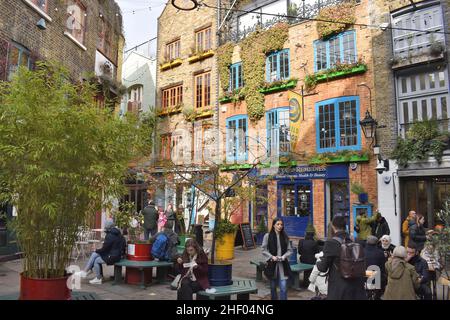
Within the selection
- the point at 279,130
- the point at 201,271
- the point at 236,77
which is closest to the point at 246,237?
the point at 279,130

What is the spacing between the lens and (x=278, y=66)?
17.1m

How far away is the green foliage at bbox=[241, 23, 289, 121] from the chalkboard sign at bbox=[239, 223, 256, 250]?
585 cm

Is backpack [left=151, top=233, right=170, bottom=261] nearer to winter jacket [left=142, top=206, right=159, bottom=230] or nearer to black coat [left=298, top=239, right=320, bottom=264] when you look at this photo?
black coat [left=298, top=239, right=320, bottom=264]

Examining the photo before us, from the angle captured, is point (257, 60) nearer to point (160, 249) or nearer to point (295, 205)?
point (295, 205)

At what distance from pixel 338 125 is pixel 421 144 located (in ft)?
10.7

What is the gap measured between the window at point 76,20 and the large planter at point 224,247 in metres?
9.12

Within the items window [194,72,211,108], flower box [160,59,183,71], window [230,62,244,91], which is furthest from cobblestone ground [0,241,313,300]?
flower box [160,59,183,71]

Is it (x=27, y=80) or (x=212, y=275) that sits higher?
(x=27, y=80)

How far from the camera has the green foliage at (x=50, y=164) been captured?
4.79 metres

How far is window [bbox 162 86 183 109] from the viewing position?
21.6 metres
